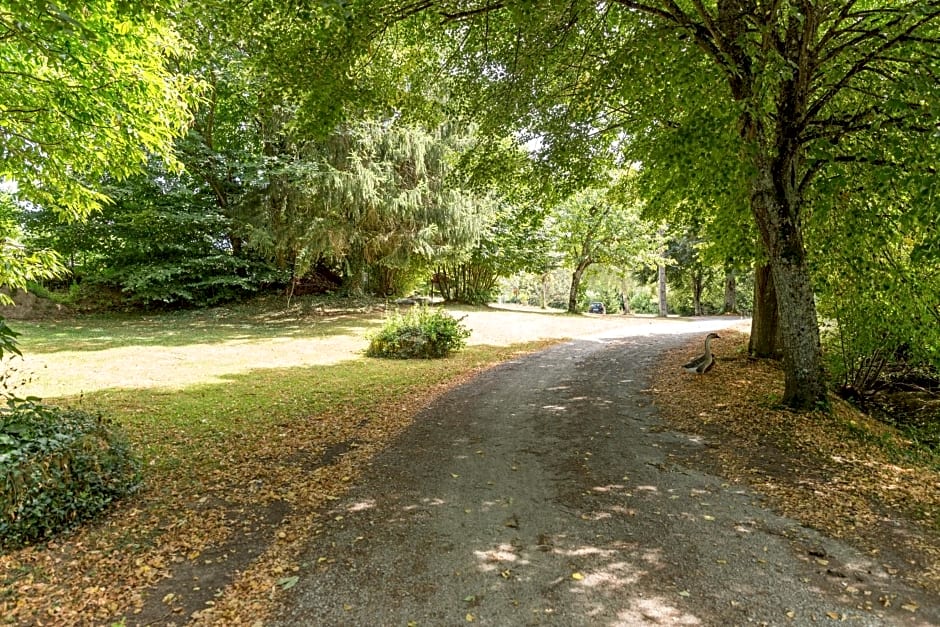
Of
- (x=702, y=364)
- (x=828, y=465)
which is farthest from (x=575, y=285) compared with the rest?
(x=828, y=465)

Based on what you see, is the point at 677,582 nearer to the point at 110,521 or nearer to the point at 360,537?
the point at 360,537

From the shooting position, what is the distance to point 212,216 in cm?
1991

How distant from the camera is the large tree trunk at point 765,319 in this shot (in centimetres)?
1051

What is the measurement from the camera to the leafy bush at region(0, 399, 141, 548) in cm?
350

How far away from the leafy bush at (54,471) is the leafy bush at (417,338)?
7.89m

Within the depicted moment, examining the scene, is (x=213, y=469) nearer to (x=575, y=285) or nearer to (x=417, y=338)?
(x=417, y=338)

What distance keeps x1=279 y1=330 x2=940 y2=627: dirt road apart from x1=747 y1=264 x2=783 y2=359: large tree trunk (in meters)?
6.04

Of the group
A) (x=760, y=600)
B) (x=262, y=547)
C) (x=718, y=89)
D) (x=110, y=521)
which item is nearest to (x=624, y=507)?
(x=760, y=600)

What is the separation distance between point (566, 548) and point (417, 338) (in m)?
9.09

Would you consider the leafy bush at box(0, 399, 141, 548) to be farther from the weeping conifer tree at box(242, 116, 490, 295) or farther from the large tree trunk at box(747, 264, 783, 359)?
the weeping conifer tree at box(242, 116, 490, 295)

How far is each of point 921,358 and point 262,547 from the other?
10.4 meters

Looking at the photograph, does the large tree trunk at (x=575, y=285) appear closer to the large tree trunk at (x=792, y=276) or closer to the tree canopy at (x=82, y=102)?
the large tree trunk at (x=792, y=276)

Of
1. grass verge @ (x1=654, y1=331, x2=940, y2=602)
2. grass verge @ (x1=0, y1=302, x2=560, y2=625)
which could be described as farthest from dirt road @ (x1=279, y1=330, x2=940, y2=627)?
grass verge @ (x1=0, y1=302, x2=560, y2=625)

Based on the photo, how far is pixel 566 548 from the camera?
3633 millimetres
